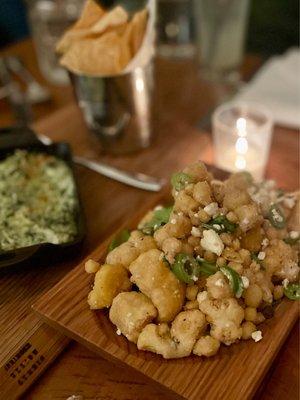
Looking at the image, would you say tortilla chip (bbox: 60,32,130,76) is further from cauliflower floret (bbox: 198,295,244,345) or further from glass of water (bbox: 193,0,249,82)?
cauliflower floret (bbox: 198,295,244,345)

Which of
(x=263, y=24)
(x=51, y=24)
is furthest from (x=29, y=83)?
(x=263, y=24)

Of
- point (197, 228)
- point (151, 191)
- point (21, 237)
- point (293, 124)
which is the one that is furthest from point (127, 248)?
point (293, 124)

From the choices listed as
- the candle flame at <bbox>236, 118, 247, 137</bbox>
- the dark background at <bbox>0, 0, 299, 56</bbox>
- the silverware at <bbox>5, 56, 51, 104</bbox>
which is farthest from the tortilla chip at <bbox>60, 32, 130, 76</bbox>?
the dark background at <bbox>0, 0, 299, 56</bbox>

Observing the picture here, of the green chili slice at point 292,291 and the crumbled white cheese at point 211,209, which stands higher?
the crumbled white cheese at point 211,209

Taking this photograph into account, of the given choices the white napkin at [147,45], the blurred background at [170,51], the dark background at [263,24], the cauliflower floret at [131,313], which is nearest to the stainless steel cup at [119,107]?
the white napkin at [147,45]

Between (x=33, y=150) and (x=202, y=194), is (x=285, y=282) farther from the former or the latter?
(x=33, y=150)

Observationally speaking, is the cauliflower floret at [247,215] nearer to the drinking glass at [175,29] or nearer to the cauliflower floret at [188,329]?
the cauliflower floret at [188,329]
